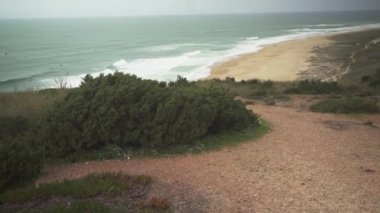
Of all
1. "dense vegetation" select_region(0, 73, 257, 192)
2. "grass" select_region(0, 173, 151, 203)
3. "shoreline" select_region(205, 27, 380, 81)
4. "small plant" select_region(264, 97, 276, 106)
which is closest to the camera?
"grass" select_region(0, 173, 151, 203)

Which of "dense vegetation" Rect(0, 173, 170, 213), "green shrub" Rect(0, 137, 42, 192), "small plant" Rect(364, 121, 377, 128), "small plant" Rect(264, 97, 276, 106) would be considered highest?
"green shrub" Rect(0, 137, 42, 192)

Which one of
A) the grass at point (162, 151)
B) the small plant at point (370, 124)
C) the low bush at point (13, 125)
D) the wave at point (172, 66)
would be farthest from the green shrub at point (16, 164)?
the wave at point (172, 66)

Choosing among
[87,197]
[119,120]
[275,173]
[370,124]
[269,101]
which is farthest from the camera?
[269,101]

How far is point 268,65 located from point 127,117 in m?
33.7

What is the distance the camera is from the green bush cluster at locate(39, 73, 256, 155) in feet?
31.2

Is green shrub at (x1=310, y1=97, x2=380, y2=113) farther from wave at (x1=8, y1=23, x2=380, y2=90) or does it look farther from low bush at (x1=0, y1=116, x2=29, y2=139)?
wave at (x1=8, y1=23, x2=380, y2=90)

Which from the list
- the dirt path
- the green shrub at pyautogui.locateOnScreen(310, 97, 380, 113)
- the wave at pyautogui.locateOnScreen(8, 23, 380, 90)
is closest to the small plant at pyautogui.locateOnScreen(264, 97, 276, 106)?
the green shrub at pyautogui.locateOnScreen(310, 97, 380, 113)

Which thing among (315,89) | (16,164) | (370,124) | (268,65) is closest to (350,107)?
(370,124)

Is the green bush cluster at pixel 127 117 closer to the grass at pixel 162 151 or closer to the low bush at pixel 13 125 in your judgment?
the grass at pixel 162 151

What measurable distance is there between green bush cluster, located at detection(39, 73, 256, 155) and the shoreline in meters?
24.0

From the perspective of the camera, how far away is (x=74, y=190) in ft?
23.2

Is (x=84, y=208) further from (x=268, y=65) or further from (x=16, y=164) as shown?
(x=268, y=65)

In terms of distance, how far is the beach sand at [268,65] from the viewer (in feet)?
117

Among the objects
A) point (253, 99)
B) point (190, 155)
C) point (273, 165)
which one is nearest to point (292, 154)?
point (273, 165)
